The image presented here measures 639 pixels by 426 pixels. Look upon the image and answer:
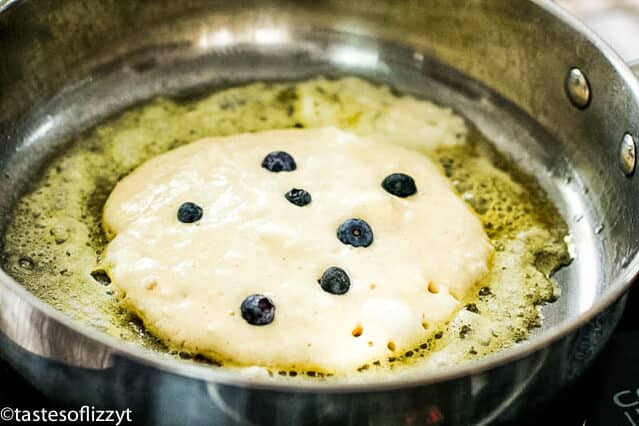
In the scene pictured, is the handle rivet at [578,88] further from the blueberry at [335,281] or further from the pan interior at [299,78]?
the blueberry at [335,281]

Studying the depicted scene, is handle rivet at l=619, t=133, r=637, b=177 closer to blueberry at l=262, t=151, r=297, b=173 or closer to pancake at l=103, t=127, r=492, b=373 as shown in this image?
pancake at l=103, t=127, r=492, b=373

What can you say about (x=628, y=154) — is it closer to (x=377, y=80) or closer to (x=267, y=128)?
(x=377, y=80)

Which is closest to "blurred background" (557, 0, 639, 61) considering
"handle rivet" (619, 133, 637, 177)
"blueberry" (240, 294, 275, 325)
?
"handle rivet" (619, 133, 637, 177)

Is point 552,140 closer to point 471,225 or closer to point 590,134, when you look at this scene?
point 590,134

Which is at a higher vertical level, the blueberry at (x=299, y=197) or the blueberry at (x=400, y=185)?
the blueberry at (x=400, y=185)

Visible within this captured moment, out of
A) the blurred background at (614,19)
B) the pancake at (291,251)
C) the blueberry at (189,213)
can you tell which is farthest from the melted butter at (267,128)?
the blurred background at (614,19)

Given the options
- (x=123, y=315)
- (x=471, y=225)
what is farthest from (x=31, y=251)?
(x=471, y=225)

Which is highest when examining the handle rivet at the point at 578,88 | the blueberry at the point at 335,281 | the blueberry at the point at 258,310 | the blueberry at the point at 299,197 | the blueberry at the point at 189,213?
the handle rivet at the point at 578,88
